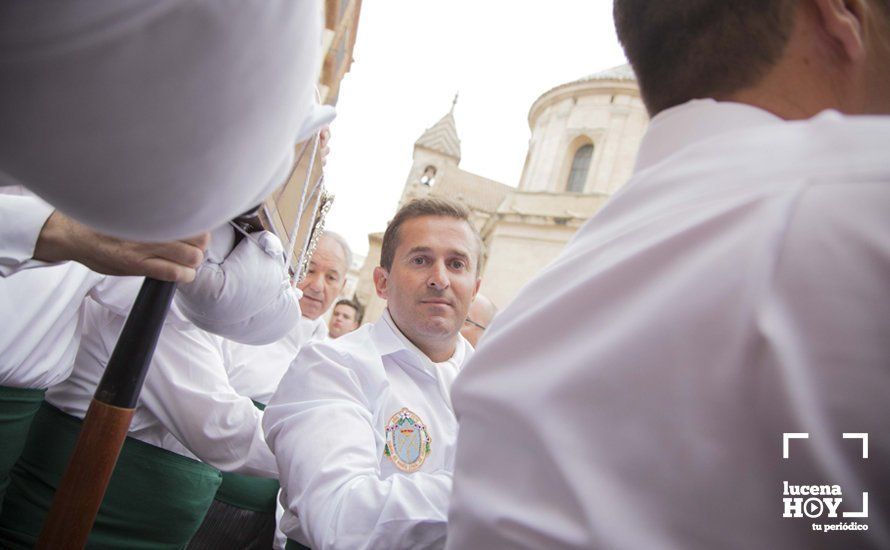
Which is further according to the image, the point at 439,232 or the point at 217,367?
the point at 439,232

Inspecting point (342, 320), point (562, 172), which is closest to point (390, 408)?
point (342, 320)

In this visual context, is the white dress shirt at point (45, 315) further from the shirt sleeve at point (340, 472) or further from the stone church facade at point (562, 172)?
the stone church facade at point (562, 172)

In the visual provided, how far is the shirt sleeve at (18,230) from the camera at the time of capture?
1.07 meters

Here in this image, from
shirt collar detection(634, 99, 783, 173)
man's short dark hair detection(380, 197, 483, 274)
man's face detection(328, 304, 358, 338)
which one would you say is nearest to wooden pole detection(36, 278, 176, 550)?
shirt collar detection(634, 99, 783, 173)

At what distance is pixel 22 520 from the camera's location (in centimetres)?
186

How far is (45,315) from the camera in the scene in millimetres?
1683

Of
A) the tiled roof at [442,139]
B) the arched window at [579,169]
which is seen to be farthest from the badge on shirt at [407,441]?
the tiled roof at [442,139]

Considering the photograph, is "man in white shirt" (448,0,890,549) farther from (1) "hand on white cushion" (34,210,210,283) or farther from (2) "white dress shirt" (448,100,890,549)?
(1) "hand on white cushion" (34,210,210,283)

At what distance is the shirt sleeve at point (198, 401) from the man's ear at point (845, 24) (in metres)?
2.23

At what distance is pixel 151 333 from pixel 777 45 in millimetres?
1414

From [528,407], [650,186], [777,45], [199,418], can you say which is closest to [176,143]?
[528,407]

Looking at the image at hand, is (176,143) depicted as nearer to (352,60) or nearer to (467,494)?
(467,494)

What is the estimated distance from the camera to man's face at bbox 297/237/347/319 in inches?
177

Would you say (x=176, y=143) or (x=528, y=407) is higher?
(x=176, y=143)
